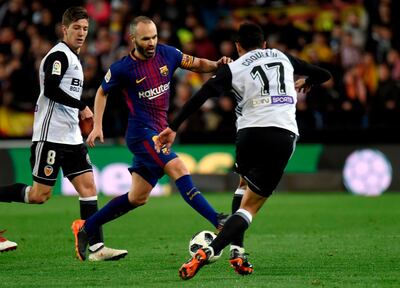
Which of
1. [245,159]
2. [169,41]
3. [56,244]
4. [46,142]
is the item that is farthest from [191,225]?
[169,41]

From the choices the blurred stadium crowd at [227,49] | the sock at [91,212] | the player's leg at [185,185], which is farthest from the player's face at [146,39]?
the blurred stadium crowd at [227,49]

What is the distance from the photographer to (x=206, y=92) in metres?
7.77

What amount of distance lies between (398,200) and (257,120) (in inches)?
347

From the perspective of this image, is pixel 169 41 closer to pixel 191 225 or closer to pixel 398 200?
pixel 398 200

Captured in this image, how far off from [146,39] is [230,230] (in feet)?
7.73

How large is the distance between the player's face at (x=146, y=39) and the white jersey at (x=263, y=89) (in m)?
1.50

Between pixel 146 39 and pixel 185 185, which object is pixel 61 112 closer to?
pixel 146 39

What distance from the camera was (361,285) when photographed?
7.44 meters

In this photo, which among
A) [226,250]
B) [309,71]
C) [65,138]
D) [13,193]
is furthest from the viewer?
[226,250]

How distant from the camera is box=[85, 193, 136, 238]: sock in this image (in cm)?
939

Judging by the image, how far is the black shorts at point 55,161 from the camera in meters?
9.48

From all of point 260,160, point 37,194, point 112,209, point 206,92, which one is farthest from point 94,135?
point 260,160

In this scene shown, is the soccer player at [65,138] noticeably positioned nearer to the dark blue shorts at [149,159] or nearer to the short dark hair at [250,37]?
the dark blue shorts at [149,159]

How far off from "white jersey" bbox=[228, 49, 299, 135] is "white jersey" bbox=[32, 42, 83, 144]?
1998mm
